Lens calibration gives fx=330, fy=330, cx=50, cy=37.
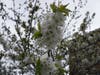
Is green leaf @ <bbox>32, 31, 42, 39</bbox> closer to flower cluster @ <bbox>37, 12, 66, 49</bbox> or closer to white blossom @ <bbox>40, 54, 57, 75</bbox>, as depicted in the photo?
flower cluster @ <bbox>37, 12, 66, 49</bbox>

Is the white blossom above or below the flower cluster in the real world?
below

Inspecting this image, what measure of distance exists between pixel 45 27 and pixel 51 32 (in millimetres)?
84

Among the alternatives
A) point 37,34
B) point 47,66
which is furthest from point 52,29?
point 47,66

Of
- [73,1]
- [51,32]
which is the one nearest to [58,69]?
[51,32]

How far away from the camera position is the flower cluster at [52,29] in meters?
3.53

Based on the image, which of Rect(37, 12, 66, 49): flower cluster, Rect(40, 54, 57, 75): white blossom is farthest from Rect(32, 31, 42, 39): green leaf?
Rect(40, 54, 57, 75): white blossom

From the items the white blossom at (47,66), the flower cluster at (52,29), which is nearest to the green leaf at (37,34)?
the flower cluster at (52,29)

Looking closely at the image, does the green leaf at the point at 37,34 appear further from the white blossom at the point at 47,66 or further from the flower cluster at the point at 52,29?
the white blossom at the point at 47,66

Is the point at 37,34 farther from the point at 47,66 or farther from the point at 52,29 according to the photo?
the point at 47,66

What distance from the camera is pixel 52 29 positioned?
11.6 ft

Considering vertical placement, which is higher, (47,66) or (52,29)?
(52,29)

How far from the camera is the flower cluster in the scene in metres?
3.53

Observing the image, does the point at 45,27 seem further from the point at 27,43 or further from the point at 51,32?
the point at 27,43

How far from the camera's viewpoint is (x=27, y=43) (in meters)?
7.95
